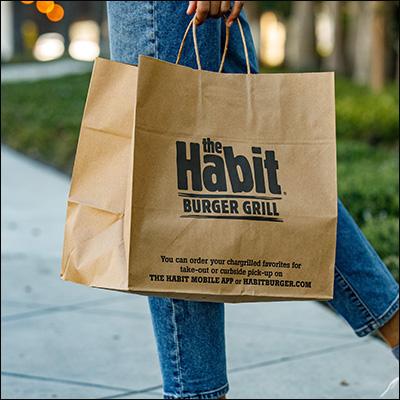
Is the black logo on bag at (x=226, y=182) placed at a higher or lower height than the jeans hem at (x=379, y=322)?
higher

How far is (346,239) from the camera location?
A: 271 cm

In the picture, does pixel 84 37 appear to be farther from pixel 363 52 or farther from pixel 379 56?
pixel 379 56

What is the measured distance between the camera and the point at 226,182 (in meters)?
2.21

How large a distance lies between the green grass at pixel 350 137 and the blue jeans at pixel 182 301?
6.00ft

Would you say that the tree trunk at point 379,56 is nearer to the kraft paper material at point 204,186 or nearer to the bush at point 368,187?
the bush at point 368,187

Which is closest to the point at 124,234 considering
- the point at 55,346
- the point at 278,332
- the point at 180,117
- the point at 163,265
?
the point at 163,265

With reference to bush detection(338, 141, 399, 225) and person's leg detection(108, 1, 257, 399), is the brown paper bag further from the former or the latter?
bush detection(338, 141, 399, 225)

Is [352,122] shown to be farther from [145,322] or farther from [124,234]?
[124,234]

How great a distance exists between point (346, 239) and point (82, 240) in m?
0.77

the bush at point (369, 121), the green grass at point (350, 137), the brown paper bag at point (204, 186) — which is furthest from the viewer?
the bush at point (369, 121)

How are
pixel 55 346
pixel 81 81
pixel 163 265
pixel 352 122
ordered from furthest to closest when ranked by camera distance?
1. pixel 81 81
2. pixel 352 122
3. pixel 55 346
4. pixel 163 265

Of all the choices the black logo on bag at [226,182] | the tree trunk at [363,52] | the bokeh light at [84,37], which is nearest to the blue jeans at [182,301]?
the black logo on bag at [226,182]

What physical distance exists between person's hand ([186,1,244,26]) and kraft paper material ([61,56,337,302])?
0.13 m

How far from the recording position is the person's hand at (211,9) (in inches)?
88.8
